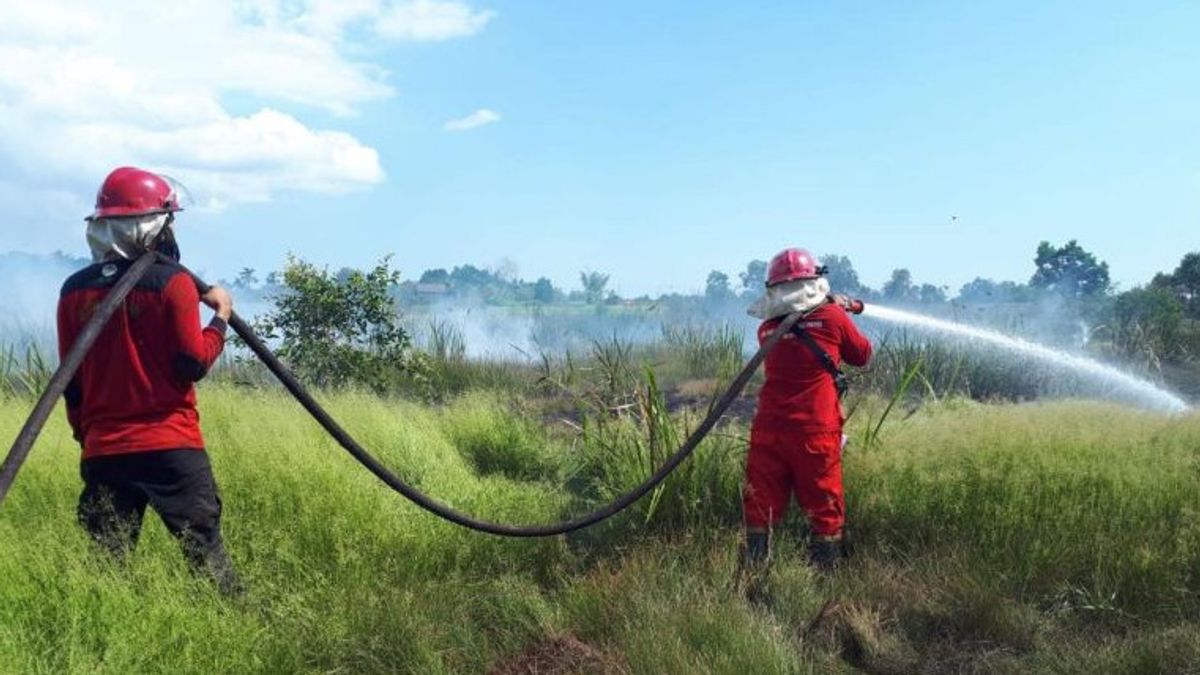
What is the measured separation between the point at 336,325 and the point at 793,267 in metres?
6.21

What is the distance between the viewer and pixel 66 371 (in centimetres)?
293

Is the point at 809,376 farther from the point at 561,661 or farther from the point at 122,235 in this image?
the point at 122,235

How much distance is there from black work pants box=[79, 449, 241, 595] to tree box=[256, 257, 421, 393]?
229 inches

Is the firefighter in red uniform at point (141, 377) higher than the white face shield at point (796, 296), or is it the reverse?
the white face shield at point (796, 296)

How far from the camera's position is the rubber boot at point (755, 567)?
13.0ft

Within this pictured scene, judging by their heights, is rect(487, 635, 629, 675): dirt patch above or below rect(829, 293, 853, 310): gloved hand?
below

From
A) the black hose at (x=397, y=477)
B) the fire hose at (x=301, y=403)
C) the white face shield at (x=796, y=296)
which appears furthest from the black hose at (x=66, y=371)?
the white face shield at (x=796, y=296)

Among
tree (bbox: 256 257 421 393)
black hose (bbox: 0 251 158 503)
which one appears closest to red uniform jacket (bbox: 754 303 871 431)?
black hose (bbox: 0 251 158 503)

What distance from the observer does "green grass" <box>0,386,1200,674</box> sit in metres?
3.21

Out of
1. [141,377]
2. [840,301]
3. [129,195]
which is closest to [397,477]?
[141,377]

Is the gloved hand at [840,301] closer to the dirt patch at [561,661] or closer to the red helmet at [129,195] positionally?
the dirt patch at [561,661]

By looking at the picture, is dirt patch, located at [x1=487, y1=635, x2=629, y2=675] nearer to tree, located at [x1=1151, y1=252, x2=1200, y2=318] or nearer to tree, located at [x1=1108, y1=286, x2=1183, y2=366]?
→ tree, located at [x1=1108, y1=286, x2=1183, y2=366]

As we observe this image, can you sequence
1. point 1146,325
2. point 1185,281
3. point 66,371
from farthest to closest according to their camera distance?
point 1185,281 → point 1146,325 → point 66,371

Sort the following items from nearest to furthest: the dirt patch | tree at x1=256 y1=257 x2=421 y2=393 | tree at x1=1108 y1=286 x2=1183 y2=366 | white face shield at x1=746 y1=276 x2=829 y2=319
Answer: the dirt patch
white face shield at x1=746 y1=276 x2=829 y2=319
tree at x1=256 y1=257 x2=421 y2=393
tree at x1=1108 y1=286 x2=1183 y2=366
